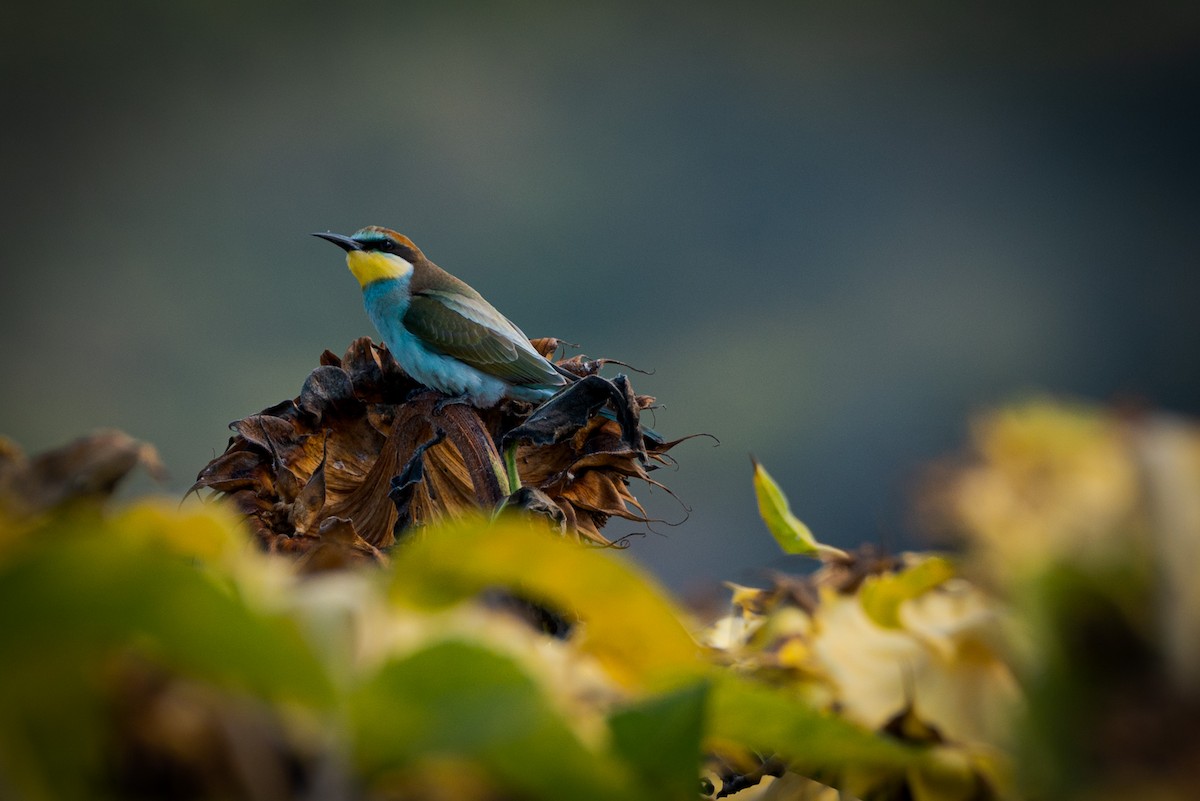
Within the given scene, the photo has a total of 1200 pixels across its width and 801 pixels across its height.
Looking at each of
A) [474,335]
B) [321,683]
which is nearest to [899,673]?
[321,683]

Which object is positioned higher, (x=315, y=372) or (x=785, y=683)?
(x=315, y=372)

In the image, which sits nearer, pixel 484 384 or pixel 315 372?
pixel 315 372

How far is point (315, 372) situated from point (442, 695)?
2.06 ft

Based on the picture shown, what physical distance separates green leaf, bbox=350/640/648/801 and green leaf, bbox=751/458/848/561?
0.18 m

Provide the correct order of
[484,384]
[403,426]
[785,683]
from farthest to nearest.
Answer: [484,384], [403,426], [785,683]

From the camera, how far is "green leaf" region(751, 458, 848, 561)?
0.35 m

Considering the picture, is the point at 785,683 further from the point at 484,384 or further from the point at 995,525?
the point at 484,384

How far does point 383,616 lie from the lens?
0.67 ft

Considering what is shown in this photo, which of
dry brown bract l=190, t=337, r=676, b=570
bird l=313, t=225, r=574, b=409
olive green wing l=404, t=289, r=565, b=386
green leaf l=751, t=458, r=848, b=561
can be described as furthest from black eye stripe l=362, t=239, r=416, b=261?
green leaf l=751, t=458, r=848, b=561

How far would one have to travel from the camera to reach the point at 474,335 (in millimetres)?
1628

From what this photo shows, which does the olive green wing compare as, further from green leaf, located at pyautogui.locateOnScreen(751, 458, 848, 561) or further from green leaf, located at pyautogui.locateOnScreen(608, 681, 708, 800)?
green leaf, located at pyautogui.locateOnScreen(608, 681, 708, 800)

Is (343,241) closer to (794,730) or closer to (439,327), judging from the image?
(439,327)

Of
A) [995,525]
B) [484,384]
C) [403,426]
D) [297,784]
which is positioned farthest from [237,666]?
[484,384]

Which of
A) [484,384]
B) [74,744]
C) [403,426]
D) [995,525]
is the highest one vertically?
[484,384]
